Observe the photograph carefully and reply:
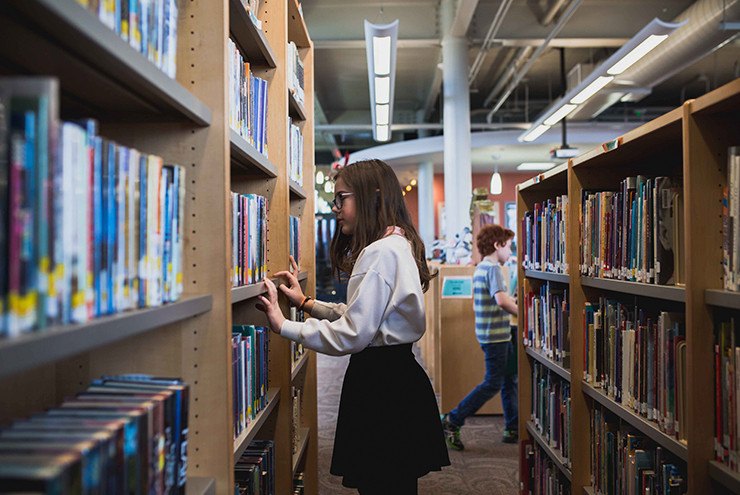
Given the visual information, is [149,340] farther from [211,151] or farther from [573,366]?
[573,366]

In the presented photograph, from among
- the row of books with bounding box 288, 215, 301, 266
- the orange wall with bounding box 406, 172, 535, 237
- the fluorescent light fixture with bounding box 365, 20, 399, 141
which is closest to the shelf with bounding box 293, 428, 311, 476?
the row of books with bounding box 288, 215, 301, 266

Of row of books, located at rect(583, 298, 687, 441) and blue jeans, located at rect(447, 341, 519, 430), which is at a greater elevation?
row of books, located at rect(583, 298, 687, 441)

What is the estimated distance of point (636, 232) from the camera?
6.16ft

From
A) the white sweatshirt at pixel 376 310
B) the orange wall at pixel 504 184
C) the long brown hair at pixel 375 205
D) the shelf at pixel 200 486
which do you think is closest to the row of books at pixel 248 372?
the white sweatshirt at pixel 376 310

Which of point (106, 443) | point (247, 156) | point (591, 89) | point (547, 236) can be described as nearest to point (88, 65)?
point (106, 443)

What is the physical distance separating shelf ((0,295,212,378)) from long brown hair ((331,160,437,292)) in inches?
43.9

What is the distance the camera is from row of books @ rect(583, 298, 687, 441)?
5.32 feet

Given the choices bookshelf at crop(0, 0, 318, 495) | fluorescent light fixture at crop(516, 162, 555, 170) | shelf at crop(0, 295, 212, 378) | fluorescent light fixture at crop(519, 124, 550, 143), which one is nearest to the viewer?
shelf at crop(0, 295, 212, 378)

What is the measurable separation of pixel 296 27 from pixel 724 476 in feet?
8.01

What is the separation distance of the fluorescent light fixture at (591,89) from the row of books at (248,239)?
13.8 ft

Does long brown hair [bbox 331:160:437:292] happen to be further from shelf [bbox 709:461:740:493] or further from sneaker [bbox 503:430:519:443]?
sneaker [bbox 503:430:519:443]

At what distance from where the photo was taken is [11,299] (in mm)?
647

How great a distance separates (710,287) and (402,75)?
30.3 ft

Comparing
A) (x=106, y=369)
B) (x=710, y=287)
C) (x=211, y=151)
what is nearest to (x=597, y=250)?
(x=710, y=287)
